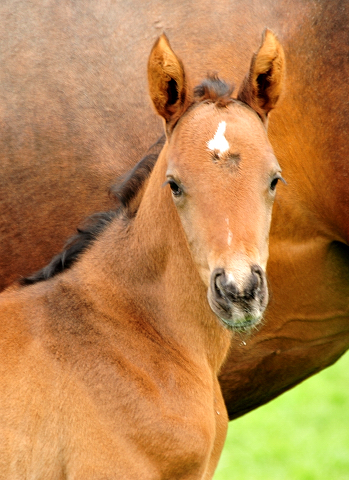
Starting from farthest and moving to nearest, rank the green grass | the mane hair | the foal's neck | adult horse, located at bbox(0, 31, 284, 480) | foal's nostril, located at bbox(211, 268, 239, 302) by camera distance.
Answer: the green grass < the mane hair < the foal's neck < adult horse, located at bbox(0, 31, 284, 480) < foal's nostril, located at bbox(211, 268, 239, 302)

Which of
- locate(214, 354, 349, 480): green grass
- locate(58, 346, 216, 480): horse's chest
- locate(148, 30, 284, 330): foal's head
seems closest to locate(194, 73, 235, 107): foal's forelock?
locate(148, 30, 284, 330): foal's head

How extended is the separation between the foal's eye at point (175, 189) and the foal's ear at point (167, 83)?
12.3 inches

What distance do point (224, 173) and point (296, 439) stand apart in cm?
592

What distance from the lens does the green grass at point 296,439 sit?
7691mm

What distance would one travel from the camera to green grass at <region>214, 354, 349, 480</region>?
7.69 metres

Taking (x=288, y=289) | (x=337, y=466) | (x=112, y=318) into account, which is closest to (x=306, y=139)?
(x=288, y=289)

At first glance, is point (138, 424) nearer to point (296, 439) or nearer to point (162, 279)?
point (162, 279)

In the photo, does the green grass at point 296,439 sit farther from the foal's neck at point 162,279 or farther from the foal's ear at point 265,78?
the foal's ear at point 265,78

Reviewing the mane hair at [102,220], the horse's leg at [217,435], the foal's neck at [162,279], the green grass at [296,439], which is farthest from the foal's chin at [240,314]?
the green grass at [296,439]

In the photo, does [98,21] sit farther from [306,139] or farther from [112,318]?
[112,318]

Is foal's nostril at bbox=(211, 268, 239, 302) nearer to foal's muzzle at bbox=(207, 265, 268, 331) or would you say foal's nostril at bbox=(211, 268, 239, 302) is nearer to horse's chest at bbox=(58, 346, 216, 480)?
foal's muzzle at bbox=(207, 265, 268, 331)

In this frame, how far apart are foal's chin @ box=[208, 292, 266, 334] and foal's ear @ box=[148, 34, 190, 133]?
2.86 feet

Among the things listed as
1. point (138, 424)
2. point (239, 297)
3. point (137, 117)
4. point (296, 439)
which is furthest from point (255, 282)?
point (296, 439)

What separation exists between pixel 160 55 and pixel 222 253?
0.91m
